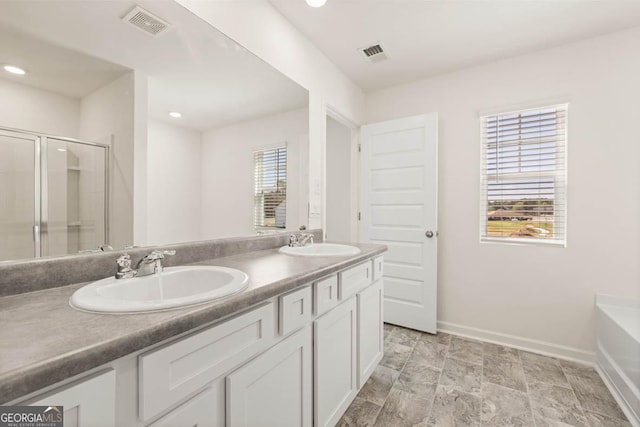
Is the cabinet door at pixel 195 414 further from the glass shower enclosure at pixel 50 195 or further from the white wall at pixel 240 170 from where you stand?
the white wall at pixel 240 170

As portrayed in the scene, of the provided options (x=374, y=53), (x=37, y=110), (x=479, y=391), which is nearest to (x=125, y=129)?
(x=37, y=110)

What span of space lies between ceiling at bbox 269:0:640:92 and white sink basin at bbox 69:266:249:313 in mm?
1752

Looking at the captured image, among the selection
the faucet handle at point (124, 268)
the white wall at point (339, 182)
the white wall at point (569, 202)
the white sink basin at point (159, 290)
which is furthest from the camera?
the white wall at point (339, 182)

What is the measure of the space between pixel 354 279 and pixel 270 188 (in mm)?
802

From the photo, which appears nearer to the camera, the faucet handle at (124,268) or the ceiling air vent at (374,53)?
the faucet handle at (124,268)

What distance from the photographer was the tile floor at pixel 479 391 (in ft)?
4.98

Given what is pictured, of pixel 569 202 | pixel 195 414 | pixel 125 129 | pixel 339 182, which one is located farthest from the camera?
pixel 339 182

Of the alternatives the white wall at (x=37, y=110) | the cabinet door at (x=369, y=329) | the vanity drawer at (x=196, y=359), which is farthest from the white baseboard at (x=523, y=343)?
the white wall at (x=37, y=110)

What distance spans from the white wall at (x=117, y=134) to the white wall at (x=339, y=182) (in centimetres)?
224

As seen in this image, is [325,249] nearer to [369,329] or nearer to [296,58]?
[369,329]

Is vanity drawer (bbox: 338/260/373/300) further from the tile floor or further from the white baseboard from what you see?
the white baseboard

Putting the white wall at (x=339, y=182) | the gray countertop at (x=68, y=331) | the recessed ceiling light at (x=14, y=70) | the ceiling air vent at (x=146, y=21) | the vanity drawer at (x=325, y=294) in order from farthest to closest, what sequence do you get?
the white wall at (x=339, y=182)
the vanity drawer at (x=325, y=294)
the ceiling air vent at (x=146, y=21)
the recessed ceiling light at (x=14, y=70)
the gray countertop at (x=68, y=331)

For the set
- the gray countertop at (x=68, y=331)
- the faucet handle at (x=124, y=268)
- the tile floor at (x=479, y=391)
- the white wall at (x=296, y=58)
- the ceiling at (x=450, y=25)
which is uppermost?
the ceiling at (x=450, y=25)

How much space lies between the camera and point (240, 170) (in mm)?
1655
